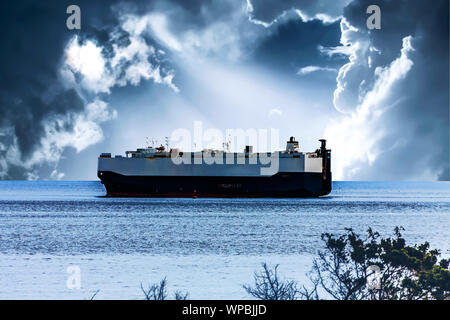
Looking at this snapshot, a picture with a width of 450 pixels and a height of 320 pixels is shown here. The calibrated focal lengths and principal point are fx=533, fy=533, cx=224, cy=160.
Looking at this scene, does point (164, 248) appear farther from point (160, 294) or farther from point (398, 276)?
point (160, 294)

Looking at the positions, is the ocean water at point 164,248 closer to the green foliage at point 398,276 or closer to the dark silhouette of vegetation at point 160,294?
the dark silhouette of vegetation at point 160,294

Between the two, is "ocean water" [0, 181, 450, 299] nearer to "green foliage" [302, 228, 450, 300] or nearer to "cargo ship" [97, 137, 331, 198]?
"green foliage" [302, 228, 450, 300]

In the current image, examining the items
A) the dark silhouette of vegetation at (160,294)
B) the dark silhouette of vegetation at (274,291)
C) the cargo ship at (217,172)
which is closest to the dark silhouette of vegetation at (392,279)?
the dark silhouette of vegetation at (274,291)

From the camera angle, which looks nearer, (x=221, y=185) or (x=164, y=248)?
(x=164, y=248)

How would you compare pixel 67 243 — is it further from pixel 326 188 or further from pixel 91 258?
pixel 326 188

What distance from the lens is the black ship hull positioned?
194 ft

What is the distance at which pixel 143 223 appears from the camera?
36188 mm

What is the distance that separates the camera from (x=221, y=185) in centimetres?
6038

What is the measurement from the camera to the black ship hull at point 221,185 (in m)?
59.1

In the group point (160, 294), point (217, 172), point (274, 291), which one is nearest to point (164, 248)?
point (274, 291)

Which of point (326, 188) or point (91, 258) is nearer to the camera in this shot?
point (91, 258)

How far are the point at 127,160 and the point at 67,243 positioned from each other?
35.5 meters

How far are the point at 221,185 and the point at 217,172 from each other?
1610mm
